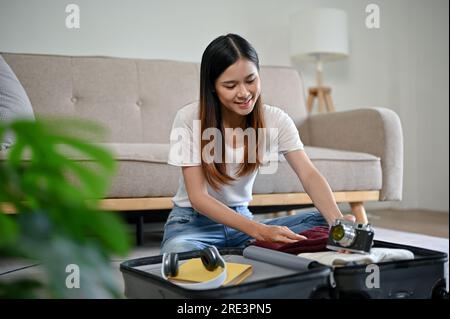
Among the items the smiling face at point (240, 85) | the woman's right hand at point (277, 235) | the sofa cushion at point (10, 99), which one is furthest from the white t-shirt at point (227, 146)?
the sofa cushion at point (10, 99)

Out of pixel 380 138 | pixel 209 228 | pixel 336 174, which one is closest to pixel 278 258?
pixel 209 228

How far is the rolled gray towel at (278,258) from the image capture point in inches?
34.3

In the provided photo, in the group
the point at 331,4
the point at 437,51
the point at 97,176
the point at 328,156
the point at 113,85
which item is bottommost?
the point at 328,156

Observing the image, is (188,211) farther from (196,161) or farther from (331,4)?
(331,4)

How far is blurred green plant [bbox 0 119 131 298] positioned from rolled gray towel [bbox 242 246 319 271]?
0.65m

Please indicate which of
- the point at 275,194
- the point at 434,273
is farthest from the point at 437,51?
the point at 434,273

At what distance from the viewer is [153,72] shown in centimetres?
240

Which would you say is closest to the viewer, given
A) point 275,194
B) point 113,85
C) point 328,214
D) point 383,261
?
point 383,261

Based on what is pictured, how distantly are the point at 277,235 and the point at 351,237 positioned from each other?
0.21 m

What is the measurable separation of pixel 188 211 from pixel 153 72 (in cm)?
113

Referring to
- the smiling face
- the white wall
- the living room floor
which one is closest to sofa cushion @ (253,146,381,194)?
the living room floor

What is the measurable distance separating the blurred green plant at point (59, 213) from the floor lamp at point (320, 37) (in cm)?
286

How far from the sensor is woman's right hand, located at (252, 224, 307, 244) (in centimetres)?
108

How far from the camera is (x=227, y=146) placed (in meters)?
1.42
